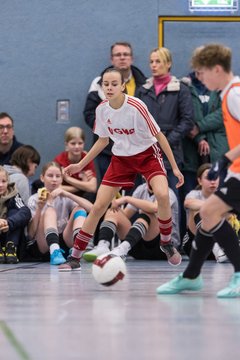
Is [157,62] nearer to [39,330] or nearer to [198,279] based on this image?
[198,279]

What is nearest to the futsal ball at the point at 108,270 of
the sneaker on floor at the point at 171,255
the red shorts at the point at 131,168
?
the red shorts at the point at 131,168

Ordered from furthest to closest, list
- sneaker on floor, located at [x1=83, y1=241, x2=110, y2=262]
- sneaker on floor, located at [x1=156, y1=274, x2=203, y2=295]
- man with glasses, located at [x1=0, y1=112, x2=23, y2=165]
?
man with glasses, located at [x1=0, y1=112, x2=23, y2=165]
sneaker on floor, located at [x1=83, y1=241, x2=110, y2=262]
sneaker on floor, located at [x1=156, y1=274, x2=203, y2=295]

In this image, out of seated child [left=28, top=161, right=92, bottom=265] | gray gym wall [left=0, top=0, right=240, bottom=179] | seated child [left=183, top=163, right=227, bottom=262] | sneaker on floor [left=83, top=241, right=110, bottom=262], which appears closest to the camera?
sneaker on floor [left=83, top=241, right=110, bottom=262]

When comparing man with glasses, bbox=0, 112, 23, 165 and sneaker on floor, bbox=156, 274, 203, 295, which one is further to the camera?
man with glasses, bbox=0, 112, 23, 165

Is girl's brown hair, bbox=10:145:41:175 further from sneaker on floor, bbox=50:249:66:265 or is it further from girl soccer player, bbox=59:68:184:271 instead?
girl soccer player, bbox=59:68:184:271

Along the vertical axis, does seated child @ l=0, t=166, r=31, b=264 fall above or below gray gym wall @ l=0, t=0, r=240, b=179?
below

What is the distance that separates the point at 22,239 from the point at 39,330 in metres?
5.52

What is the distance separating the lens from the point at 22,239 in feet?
29.8

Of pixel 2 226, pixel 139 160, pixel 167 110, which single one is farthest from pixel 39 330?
pixel 167 110

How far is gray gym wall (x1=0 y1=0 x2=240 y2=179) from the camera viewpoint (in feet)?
36.6

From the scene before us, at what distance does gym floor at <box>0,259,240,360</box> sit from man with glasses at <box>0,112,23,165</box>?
3928 millimetres

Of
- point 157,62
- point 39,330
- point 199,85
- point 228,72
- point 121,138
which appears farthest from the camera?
point 199,85

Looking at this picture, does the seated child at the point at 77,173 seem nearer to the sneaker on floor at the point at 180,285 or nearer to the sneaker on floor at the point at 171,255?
the sneaker on floor at the point at 171,255

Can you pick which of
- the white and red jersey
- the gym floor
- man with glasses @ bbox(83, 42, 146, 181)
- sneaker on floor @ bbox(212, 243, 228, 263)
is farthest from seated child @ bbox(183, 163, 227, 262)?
the gym floor
